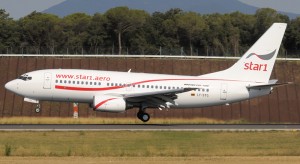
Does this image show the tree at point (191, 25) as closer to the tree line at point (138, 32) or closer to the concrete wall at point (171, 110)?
the tree line at point (138, 32)

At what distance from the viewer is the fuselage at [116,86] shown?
5284 cm

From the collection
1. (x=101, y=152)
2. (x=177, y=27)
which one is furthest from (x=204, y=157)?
(x=177, y=27)

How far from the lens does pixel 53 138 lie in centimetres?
3991

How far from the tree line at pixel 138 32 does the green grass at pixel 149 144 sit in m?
68.2

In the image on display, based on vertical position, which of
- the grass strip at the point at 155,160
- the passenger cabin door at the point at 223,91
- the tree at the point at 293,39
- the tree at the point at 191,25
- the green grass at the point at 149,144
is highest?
the tree at the point at 191,25

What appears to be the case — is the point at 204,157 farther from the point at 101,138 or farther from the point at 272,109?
the point at 272,109

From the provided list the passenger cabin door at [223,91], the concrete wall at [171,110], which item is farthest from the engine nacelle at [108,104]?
the concrete wall at [171,110]

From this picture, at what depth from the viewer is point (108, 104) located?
5109 centimetres

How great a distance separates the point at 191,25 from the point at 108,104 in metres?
74.8

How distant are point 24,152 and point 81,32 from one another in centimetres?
9365

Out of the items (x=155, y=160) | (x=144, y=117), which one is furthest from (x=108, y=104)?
(x=155, y=160)

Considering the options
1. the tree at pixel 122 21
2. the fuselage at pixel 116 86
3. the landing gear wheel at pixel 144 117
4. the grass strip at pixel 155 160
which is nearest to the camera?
the grass strip at pixel 155 160

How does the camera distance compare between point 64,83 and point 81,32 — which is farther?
point 81,32

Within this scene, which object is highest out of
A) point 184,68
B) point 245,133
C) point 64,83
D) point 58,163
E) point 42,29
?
point 42,29
